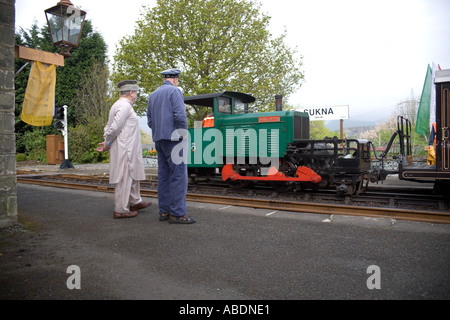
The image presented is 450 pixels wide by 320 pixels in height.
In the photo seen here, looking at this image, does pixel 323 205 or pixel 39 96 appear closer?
pixel 39 96

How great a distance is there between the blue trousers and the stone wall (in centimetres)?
185

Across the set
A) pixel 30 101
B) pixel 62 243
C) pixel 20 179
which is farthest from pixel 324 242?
pixel 20 179

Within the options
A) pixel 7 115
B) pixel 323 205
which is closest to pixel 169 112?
pixel 7 115

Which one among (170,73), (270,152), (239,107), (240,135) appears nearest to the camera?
(170,73)

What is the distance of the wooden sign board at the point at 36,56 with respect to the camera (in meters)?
4.34

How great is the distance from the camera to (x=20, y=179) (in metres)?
10.9

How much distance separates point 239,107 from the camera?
346 inches

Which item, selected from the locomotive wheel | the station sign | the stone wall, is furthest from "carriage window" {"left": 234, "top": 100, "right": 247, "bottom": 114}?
the stone wall

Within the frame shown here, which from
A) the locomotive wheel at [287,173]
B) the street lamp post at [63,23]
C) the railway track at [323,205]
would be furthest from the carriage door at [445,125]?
the street lamp post at [63,23]

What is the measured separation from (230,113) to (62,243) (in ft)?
18.9

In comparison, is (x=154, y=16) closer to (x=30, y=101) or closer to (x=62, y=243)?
(x=30, y=101)

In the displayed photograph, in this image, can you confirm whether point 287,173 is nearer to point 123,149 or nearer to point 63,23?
point 123,149

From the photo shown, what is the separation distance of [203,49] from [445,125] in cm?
1187

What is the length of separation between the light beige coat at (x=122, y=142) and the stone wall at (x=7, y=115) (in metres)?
1.23
